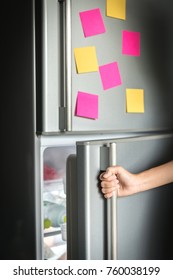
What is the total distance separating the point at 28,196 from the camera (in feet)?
4.62

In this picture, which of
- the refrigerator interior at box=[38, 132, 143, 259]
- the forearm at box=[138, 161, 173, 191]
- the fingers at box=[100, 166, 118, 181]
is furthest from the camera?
the refrigerator interior at box=[38, 132, 143, 259]

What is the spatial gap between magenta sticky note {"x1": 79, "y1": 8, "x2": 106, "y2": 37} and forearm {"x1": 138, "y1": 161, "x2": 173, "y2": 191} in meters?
0.56

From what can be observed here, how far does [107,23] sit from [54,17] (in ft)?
0.74

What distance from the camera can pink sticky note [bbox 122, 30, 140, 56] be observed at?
150cm

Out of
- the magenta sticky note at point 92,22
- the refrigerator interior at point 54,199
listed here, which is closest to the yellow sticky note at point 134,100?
the magenta sticky note at point 92,22

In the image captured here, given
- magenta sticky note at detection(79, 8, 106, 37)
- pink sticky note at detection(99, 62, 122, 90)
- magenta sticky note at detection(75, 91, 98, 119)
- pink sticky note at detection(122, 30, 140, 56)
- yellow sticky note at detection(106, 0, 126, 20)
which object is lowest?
magenta sticky note at detection(75, 91, 98, 119)

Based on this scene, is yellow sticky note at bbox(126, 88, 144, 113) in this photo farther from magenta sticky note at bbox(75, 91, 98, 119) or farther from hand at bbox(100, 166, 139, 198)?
hand at bbox(100, 166, 139, 198)

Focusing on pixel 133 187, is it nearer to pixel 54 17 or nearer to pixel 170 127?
pixel 170 127

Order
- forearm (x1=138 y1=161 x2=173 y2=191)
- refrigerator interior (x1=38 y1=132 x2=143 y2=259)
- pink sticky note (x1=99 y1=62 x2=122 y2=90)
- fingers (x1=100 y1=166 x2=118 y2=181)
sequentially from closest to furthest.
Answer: fingers (x1=100 y1=166 x2=118 y2=181)
forearm (x1=138 y1=161 x2=173 y2=191)
pink sticky note (x1=99 y1=62 x2=122 y2=90)
refrigerator interior (x1=38 y1=132 x2=143 y2=259)

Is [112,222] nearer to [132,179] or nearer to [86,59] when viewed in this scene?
[132,179]

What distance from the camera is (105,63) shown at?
4.75ft

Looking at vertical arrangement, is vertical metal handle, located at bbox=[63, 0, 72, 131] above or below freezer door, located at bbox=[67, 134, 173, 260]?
above

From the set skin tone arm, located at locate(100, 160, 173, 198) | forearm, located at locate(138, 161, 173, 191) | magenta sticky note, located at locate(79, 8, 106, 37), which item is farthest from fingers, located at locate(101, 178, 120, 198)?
magenta sticky note, located at locate(79, 8, 106, 37)
